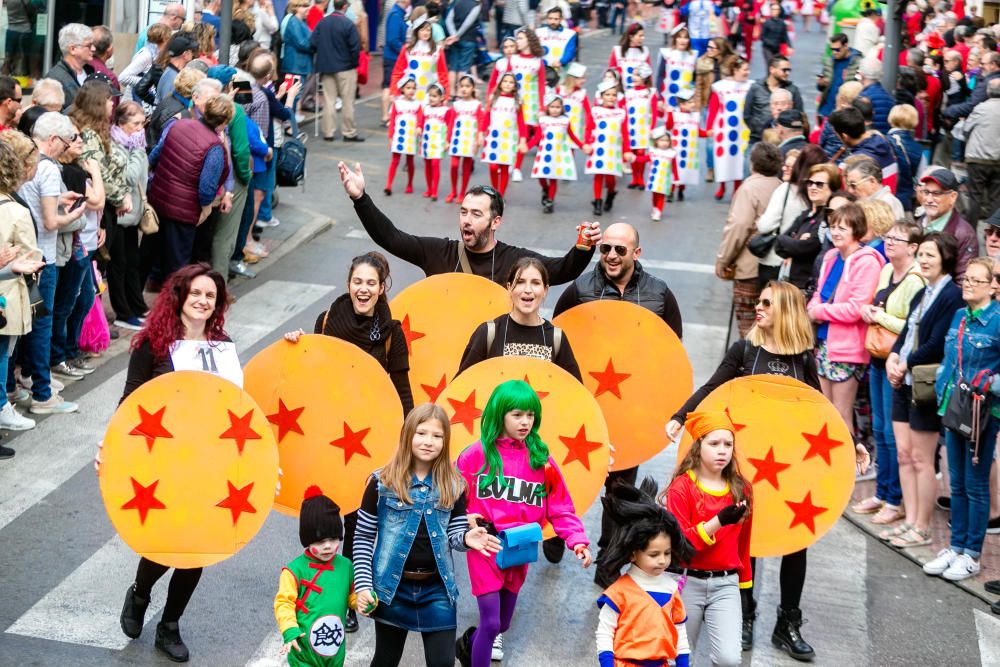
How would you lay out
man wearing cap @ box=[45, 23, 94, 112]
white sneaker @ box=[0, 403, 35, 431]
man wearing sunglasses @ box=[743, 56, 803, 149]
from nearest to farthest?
white sneaker @ box=[0, 403, 35, 431] < man wearing cap @ box=[45, 23, 94, 112] < man wearing sunglasses @ box=[743, 56, 803, 149]

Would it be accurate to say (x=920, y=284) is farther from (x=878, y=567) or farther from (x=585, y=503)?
(x=585, y=503)

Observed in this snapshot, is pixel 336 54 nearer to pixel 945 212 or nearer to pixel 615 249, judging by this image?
pixel 945 212

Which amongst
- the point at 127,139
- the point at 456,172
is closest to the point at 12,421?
the point at 127,139

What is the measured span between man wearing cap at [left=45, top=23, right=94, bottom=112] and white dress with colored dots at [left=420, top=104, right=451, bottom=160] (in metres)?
4.92

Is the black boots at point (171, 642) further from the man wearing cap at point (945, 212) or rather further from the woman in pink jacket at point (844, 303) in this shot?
the man wearing cap at point (945, 212)

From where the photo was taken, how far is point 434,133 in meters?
16.9

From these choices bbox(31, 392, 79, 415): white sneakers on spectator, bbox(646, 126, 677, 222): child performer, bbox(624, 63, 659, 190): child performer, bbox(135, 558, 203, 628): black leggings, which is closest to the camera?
bbox(135, 558, 203, 628): black leggings

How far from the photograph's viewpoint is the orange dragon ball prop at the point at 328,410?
6953 mm

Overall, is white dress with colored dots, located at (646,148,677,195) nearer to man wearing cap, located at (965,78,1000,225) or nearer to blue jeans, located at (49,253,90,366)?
man wearing cap, located at (965,78,1000,225)

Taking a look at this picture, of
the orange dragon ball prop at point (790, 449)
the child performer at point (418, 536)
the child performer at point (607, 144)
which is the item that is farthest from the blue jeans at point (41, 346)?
the child performer at point (607, 144)

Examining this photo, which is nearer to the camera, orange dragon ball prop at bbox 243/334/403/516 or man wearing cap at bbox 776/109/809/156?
orange dragon ball prop at bbox 243/334/403/516

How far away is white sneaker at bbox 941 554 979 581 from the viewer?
8133 mm

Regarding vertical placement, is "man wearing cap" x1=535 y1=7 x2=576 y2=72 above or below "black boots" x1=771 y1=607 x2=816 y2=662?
above

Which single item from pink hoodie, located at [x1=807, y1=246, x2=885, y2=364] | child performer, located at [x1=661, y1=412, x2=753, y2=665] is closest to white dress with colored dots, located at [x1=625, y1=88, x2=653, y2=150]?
pink hoodie, located at [x1=807, y1=246, x2=885, y2=364]
